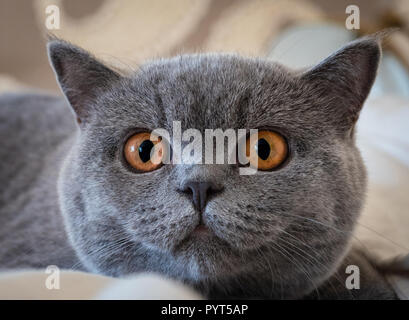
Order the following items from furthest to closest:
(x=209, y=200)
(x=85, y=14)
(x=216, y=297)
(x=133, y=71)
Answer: (x=85, y=14) → (x=133, y=71) → (x=216, y=297) → (x=209, y=200)

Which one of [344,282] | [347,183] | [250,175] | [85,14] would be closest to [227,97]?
[250,175]

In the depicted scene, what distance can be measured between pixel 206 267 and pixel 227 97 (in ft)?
0.84

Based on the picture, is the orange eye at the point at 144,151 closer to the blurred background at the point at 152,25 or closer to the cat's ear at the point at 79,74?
the cat's ear at the point at 79,74

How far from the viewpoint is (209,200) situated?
22.8 inches

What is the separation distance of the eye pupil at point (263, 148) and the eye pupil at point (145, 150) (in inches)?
6.4

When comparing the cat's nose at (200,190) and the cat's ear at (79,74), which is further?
the cat's ear at (79,74)

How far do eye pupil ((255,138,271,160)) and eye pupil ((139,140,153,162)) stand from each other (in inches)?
6.4

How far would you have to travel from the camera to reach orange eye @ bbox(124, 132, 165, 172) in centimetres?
65

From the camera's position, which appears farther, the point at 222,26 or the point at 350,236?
the point at 222,26

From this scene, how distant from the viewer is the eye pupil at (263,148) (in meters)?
0.63

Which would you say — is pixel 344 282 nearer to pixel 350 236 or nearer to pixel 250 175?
pixel 350 236

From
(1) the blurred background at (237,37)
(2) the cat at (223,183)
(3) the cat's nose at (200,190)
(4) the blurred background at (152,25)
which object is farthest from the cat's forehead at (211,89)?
(4) the blurred background at (152,25)

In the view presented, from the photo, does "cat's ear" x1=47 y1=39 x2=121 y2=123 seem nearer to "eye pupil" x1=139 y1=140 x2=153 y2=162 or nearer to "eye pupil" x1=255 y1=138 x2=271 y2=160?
"eye pupil" x1=139 y1=140 x2=153 y2=162

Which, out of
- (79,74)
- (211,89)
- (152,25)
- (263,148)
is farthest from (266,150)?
(152,25)
